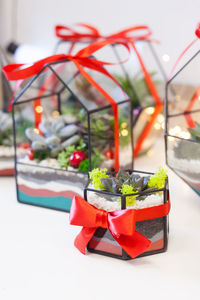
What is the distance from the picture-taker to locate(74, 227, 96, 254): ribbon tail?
77 cm

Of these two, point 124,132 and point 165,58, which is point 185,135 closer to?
point 124,132

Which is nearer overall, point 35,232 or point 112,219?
point 112,219

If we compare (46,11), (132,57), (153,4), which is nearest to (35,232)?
(132,57)

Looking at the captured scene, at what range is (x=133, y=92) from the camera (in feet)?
4.29

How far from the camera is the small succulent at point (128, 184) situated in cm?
75

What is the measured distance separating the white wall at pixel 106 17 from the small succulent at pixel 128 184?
807mm

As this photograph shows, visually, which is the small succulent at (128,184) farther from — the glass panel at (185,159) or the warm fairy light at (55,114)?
the warm fairy light at (55,114)

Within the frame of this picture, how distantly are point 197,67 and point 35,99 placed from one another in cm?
43

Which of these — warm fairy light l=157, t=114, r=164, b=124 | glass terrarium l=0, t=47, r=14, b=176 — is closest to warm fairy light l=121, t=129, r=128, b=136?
warm fairy light l=157, t=114, r=164, b=124

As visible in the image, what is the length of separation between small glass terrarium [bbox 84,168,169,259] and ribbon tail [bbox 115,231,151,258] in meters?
0.01

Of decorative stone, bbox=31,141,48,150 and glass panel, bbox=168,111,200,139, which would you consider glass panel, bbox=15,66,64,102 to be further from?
glass panel, bbox=168,111,200,139

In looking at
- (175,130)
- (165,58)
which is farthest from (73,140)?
(165,58)

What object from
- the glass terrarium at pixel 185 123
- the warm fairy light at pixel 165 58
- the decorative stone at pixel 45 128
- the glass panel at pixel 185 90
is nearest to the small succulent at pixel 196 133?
the glass terrarium at pixel 185 123

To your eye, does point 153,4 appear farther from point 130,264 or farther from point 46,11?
point 130,264
